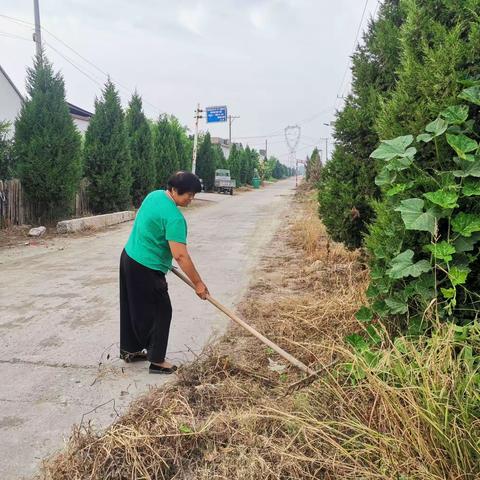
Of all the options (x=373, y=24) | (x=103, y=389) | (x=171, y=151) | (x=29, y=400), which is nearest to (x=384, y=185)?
(x=103, y=389)

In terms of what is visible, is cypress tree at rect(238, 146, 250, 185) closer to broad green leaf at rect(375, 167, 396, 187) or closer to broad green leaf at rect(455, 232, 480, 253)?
broad green leaf at rect(375, 167, 396, 187)

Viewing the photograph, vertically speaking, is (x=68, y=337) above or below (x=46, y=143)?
below

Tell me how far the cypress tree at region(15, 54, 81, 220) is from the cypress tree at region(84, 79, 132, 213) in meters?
2.24

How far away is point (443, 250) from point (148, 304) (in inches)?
87.5

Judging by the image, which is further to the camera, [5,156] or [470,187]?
[5,156]

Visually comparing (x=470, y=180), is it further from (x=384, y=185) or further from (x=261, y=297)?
(x=261, y=297)

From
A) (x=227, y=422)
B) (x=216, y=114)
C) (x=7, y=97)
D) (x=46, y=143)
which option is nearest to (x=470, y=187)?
(x=227, y=422)

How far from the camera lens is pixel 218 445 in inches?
98.8

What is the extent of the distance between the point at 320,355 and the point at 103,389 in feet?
5.39

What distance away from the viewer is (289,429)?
2512 mm

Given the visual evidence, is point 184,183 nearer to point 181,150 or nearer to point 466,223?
point 466,223

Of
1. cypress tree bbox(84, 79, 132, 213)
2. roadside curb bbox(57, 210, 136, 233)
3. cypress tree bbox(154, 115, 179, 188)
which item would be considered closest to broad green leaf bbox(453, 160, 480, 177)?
roadside curb bbox(57, 210, 136, 233)

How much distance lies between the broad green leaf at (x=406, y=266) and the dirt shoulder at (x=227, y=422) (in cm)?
61

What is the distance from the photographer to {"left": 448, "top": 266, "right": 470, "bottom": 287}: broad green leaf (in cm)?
252
